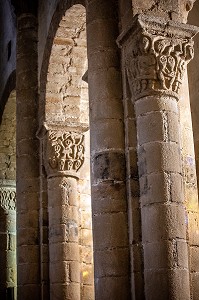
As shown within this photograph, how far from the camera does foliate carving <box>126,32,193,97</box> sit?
5.72 metres

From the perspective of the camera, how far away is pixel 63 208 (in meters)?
8.99

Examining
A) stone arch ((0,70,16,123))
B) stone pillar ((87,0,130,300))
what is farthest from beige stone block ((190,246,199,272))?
stone arch ((0,70,16,123))

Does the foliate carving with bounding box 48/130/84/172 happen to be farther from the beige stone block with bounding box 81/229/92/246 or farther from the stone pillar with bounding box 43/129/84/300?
the beige stone block with bounding box 81/229/92/246

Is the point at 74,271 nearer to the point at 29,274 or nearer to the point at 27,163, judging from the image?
the point at 29,274

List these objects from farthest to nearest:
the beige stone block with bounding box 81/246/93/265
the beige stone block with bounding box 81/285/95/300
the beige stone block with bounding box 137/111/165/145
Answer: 1. the beige stone block with bounding box 81/246/93/265
2. the beige stone block with bounding box 81/285/95/300
3. the beige stone block with bounding box 137/111/165/145

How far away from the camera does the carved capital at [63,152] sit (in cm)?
904

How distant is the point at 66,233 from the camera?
8867mm

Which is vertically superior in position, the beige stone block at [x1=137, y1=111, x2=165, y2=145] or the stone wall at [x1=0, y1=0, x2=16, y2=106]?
the stone wall at [x1=0, y1=0, x2=16, y2=106]

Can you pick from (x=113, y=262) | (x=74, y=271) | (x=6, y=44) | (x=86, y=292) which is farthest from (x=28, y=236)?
(x=6, y=44)

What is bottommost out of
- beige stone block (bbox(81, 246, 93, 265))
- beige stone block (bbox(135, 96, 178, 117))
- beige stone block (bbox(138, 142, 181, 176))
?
beige stone block (bbox(81, 246, 93, 265))

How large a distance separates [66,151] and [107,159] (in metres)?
3.06

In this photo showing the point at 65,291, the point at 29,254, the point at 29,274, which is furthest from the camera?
the point at 29,254

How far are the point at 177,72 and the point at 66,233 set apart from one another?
3931 millimetres

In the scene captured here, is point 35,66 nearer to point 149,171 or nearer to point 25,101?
point 25,101
